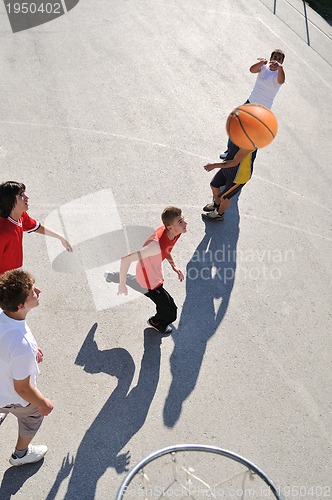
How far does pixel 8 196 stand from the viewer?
533cm

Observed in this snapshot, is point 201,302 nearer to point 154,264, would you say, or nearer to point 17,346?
point 154,264

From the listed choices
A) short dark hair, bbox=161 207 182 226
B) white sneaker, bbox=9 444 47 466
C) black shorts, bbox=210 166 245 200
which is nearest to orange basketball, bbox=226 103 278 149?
black shorts, bbox=210 166 245 200

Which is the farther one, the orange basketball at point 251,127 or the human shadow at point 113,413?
the orange basketball at point 251,127

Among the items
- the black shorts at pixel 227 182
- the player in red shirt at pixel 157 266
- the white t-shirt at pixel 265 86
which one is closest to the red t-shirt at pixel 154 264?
the player in red shirt at pixel 157 266

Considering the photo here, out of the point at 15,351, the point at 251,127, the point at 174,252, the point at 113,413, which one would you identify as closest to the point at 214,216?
the point at 174,252

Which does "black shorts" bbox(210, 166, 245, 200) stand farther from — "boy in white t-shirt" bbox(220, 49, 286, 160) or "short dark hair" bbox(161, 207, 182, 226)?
"short dark hair" bbox(161, 207, 182, 226)

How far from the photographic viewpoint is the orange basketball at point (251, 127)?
7254 mm

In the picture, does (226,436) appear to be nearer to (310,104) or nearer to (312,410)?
(312,410)

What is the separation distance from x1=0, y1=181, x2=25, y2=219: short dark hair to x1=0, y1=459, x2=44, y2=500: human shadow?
228 centimetres

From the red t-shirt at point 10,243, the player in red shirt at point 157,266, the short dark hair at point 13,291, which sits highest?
the short dark hair at point 13,291

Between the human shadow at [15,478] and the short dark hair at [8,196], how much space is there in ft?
7.47

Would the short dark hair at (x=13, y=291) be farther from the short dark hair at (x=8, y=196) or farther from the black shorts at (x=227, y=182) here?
the black shorts at (x=227, y=182)

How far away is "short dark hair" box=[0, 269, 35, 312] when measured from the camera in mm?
4340

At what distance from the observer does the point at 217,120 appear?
10281mm
